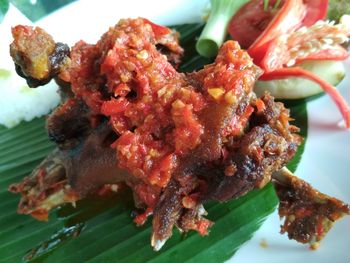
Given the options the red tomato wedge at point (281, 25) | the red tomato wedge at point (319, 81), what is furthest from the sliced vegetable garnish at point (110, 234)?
the red tomato wedge at point (281, 25)

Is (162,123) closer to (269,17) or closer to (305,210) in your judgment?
(305,210)

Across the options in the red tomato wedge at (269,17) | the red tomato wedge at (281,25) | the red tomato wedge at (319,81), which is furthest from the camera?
the red tomato wedge at (269,17)

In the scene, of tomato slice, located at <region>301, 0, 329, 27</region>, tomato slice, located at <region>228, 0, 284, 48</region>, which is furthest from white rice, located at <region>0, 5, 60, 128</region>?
tomato slice, located at <region>301, 0, 329, 27</region>

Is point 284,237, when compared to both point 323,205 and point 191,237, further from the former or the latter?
point 191,237

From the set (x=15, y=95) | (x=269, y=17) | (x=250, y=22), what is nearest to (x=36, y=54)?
(x=15, y=95)

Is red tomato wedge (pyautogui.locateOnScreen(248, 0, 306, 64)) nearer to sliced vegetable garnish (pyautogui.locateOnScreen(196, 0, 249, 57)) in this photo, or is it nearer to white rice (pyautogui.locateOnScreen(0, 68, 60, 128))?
sliced vegetable garnish (pyautogui.locateOnScreen(196, 0, 249, 57))

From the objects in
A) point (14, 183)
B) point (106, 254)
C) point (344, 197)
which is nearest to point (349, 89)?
point (344, 197)

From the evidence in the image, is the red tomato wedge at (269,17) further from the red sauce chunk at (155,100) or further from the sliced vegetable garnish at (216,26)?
the red sauce chunk at (155,100)
